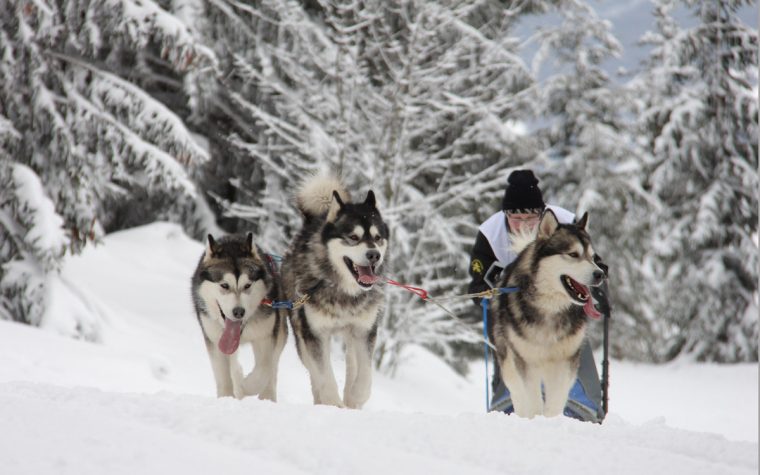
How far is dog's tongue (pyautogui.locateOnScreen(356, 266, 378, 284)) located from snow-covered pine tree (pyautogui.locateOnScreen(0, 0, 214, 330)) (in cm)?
526

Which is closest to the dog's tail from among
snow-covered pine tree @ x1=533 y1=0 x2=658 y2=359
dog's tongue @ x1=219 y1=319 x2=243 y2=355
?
dog's tongue @ x1=219 y1=319 x2=243 y2=355

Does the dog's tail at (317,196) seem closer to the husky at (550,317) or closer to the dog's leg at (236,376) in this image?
the dog's leg at (236,376)

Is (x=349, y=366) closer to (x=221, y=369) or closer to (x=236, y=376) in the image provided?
(x=236, y=376)

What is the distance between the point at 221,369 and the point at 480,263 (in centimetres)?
208

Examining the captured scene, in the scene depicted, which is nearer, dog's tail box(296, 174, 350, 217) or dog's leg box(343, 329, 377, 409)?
dog's leg box(343, 329, 377, 409)

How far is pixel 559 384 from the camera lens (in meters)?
5.11

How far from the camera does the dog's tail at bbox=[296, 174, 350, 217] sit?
5.94 metres

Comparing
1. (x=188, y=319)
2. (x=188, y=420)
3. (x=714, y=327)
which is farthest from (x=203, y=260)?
(x=714, y=327)

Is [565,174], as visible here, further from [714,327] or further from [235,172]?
[235,172]

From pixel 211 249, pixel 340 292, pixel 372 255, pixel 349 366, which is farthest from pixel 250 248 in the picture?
pixel 349 366

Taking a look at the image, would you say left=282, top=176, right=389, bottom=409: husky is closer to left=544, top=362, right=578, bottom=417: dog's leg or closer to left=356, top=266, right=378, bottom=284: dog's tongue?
left=356, top=266, right=378, bottom=284: dog's tongue

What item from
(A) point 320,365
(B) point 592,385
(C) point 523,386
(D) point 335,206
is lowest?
(B) point 592,385

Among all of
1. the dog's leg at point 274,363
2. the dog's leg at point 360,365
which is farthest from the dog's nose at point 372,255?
the dog's leg at point 274,363

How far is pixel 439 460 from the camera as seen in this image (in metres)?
3.43
